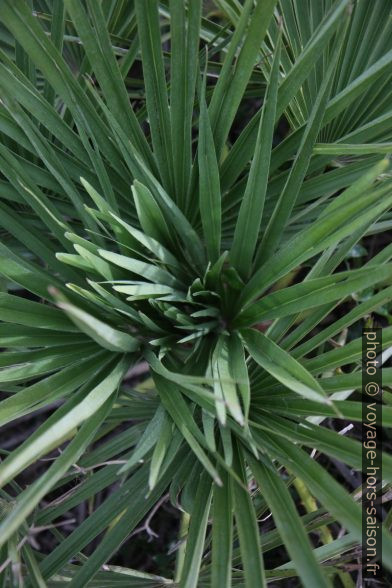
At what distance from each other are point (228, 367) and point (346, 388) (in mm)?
182

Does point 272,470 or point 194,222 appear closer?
point 272,470

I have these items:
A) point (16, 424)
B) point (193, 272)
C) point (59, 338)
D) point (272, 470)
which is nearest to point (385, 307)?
point (193, 272)

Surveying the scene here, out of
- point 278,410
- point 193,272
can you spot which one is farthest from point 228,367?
point 193,272

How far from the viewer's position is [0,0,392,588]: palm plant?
0.75 metres

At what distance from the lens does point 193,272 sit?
1024 mm

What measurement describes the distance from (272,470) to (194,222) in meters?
0.47

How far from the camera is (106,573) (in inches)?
41.3

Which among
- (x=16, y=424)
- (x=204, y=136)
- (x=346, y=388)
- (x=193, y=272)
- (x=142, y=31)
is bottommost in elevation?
(x=16, y=424)

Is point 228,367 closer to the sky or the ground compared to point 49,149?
closer to the ground

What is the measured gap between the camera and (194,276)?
40.2 inches

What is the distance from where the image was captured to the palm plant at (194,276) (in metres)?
0.75

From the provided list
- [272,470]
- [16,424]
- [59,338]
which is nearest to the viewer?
[272,470]

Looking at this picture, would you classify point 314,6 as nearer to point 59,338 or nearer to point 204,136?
point 204,136

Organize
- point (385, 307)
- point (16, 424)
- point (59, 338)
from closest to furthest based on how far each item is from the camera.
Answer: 1. point (59, 338)
2. point (385, 307)
3. point (16, 424)
